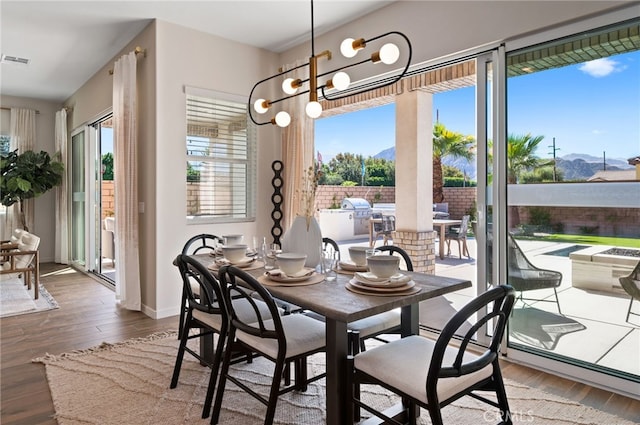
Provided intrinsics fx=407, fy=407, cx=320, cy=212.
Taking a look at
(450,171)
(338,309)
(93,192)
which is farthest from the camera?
(450,171)

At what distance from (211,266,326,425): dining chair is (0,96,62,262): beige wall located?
6770 millimetres

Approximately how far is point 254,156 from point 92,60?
2430 millimetres

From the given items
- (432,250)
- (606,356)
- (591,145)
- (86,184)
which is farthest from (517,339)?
(86,184)

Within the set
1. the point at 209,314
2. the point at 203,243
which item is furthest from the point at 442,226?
the point at 209,314

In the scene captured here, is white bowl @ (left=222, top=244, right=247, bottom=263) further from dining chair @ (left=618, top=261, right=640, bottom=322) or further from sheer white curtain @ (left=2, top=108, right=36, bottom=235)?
sheer white curtain @ (left=2, top=108, right=36, bottom=235)

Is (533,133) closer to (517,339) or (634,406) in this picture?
(517,339)

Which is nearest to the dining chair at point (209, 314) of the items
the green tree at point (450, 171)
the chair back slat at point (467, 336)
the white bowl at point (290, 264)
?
the white bowl at point (290, 264)

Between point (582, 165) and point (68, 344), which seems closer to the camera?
point (582, 165)

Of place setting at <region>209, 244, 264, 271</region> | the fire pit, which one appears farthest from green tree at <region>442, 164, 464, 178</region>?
place setting at <region>209, 244, 264, 271</region>

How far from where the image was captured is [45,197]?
7.23m

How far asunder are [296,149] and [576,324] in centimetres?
293

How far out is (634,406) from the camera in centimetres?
219

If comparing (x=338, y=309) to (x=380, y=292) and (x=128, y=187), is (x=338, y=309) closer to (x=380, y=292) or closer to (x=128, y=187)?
(x=380, y=292)

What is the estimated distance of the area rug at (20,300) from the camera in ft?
13.3
